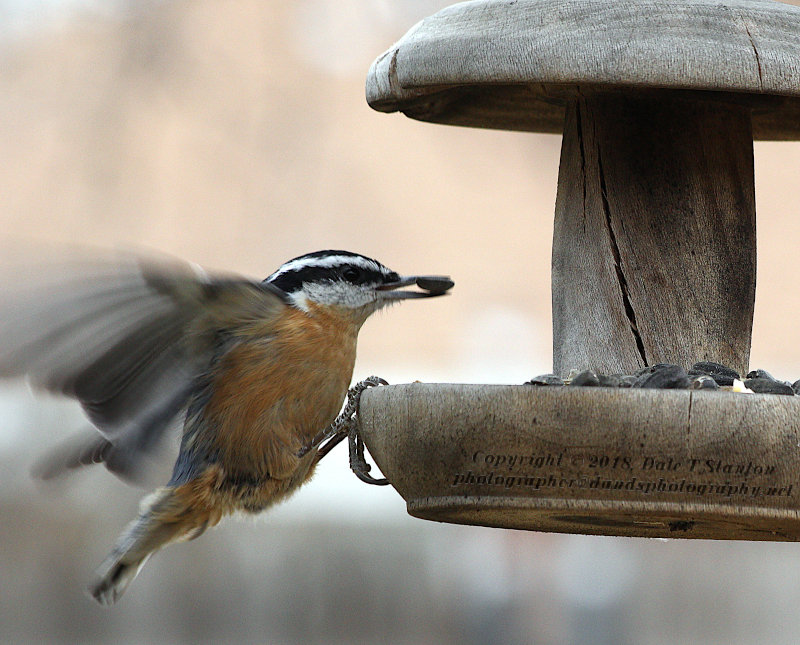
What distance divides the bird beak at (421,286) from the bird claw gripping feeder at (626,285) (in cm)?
30

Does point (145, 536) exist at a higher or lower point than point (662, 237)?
lower

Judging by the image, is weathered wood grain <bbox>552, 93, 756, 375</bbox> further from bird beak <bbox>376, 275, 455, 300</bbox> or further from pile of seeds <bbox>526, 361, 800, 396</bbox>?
bird beak <bbox>376, 275, 455, 300</bbox>

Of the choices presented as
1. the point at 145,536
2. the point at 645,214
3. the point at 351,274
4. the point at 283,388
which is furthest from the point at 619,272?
the point at 145,536

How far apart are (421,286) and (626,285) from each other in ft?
1.56

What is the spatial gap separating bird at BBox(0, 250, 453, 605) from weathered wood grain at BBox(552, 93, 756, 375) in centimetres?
38

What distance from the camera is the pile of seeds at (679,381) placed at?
2.40 m

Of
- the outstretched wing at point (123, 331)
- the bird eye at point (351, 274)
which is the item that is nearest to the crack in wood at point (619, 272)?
the bird eye at point (351, 274)

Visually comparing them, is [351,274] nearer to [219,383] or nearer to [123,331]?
[219,383]

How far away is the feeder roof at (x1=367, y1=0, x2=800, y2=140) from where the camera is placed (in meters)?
2.36

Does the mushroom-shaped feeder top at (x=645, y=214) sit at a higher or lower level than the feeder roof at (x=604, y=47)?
lower

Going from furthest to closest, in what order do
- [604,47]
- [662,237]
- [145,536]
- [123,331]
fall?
[145,536], [662,237], [123,331], [604,47]

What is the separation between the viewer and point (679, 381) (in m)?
2.43

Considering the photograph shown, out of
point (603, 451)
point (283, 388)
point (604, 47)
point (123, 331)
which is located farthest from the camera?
point (283, 388)

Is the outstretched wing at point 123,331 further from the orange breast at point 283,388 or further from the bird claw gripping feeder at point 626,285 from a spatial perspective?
the bird claw gripping feeder at point 626,285
